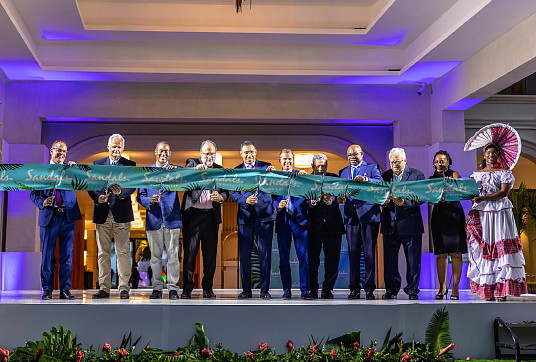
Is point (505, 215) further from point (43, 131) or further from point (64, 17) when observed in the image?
point (43, 131)

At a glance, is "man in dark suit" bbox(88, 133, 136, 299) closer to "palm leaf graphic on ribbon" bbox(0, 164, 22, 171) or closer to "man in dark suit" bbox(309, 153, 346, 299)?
"palm leaf graphic on ribbon" bbox(0, 164, 22, 171)

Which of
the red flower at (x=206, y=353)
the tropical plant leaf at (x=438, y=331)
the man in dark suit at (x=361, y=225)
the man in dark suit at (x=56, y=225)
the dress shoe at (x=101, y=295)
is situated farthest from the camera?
the man in dark suit at (x=361, y=225)

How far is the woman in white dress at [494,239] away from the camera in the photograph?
8180 millimetres

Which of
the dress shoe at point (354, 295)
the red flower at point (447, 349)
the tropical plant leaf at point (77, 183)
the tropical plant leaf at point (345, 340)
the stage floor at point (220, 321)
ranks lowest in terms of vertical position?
the red flower at point (447, 349)

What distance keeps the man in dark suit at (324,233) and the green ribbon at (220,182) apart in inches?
12.1

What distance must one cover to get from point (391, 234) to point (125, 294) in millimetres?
3150

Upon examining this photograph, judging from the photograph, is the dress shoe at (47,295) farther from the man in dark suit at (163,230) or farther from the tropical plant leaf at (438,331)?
the tropical plant leaf at (438,331)

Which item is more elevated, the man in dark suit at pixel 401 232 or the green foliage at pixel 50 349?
the man in dark suit at pixel 401 232

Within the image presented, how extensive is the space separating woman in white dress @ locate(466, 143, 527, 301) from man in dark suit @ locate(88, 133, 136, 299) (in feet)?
13.3

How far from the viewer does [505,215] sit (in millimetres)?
8328

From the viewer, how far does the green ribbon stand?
771 cm

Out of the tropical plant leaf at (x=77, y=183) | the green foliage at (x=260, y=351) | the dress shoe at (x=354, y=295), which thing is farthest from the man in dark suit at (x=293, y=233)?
the tropical plant leaf at (x=77, y=183)

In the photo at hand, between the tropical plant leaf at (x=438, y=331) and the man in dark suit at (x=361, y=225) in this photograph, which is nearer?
the tropical plant leaf at (x=438, y=331)

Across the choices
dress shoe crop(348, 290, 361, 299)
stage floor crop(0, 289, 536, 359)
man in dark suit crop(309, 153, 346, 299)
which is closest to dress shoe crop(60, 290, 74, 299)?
stage floor crop(0, 289, 536, 359)
